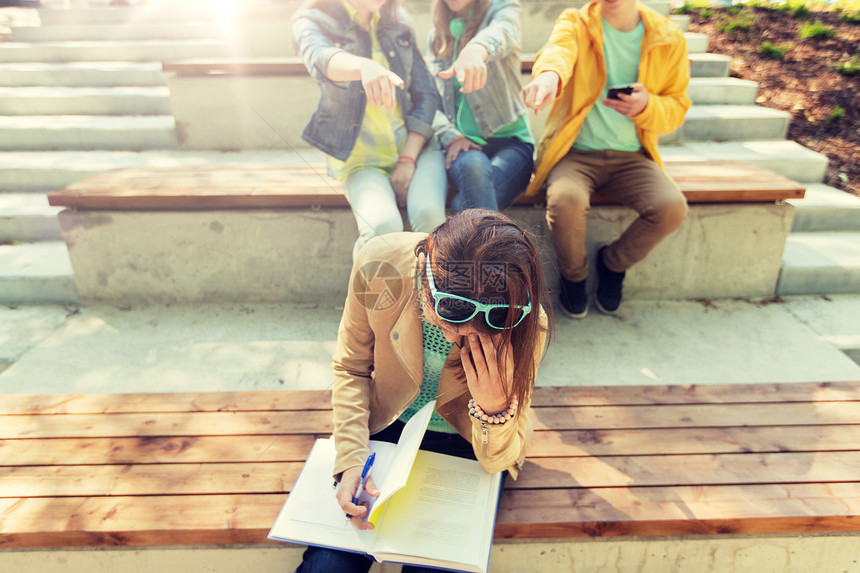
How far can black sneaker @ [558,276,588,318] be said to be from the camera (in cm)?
254

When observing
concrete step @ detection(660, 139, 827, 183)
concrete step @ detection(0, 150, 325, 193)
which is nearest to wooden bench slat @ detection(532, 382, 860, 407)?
concrete step @ detection(660, 139, 827, 183)

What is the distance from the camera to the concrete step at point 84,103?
162 inches

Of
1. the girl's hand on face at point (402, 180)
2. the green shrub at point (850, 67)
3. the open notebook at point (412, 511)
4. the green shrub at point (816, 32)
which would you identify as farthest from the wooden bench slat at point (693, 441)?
the green shrub at point (816, 32)

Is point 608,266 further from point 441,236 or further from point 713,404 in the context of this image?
point 441,236

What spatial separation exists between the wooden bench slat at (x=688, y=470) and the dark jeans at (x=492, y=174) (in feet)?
3.27

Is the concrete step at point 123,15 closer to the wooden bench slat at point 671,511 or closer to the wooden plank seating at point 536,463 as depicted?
the wooden plank seating at point 536,463

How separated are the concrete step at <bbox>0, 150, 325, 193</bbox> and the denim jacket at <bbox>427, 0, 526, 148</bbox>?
104 cm

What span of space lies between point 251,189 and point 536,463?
1.78 meters

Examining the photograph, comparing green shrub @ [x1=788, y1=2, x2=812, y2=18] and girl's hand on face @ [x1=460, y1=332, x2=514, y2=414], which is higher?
green shrub @ [x1=788, y1=2, x2=812, y2=18]

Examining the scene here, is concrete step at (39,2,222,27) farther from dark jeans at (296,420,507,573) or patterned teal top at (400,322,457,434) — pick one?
dark jeans at (296,420,507,573)

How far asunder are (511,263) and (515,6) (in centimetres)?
165

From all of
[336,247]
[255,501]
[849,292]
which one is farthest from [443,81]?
[849,292]

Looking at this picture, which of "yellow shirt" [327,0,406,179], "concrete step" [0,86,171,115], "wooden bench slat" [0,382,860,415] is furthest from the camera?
"concrete step" [0,86,171,115]

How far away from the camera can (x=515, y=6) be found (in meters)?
2.31
